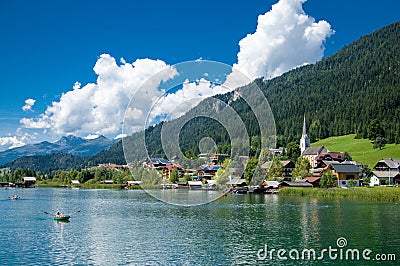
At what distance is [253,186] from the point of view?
277ft

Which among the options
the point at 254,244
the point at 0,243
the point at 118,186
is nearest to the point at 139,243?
the point at 254,244

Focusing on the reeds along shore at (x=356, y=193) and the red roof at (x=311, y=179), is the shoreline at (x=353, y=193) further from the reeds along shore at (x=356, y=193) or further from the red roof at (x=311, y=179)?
the red roof at (x=311, y=179)

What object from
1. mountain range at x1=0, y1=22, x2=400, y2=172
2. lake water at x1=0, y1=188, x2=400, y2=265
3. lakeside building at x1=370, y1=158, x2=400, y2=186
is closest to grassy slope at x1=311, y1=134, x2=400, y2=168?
mountain range at x1=0, y1=22, x2=400, y2=172

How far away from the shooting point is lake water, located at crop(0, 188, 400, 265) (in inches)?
886

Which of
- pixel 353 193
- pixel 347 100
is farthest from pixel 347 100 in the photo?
pixel 353 193

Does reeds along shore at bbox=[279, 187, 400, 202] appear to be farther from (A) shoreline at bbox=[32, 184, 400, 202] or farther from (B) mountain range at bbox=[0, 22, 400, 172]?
(B) mountain range at bbox=[0, 22, 400, 172]

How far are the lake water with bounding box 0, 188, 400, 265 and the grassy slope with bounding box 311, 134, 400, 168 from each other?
180 ft

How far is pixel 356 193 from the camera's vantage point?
197 feet

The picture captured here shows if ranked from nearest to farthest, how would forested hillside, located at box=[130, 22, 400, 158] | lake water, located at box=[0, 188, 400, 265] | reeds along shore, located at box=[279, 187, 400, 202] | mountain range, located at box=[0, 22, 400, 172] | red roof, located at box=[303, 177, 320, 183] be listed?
lake water, located at box=[0, 188, 400, 265] → reeds along shore, located at box=[279, 187, 400, 202] → red roof, located at box=[303, 177, 320, 183] → mountain range, located at box=[0, 22, 400, 172] → forested hillside, located at box=[130, 22, 400, 158]

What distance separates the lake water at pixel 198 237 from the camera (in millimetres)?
22516

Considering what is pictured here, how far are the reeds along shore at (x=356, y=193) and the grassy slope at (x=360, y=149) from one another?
2621 centimetres

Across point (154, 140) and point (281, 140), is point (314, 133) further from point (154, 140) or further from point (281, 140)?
point (154, 140)

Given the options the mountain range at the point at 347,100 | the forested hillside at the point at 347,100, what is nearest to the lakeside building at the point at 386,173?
the mountain range at the point at 347,100

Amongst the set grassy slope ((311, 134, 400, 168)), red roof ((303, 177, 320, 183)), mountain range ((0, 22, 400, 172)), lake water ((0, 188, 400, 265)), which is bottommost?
lake water ((0, 188, 400, 265))
